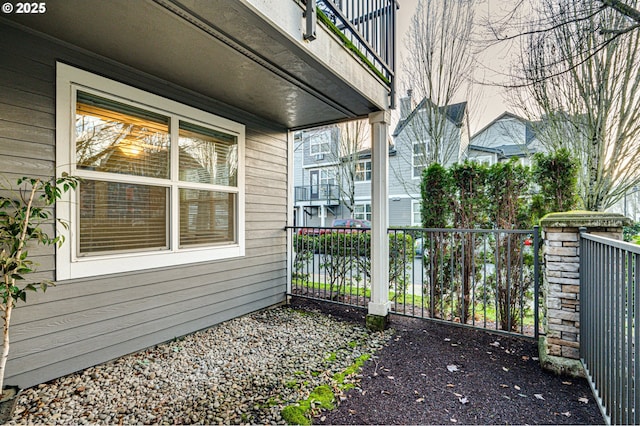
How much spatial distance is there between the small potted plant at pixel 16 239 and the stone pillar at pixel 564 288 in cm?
380

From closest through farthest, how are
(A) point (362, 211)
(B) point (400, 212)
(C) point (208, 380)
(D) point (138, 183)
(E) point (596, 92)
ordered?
(C) point (208, 380), (D) point (138, 183), (E) point (596, 92), (B) point (400, 212), (A) point (362, 211)

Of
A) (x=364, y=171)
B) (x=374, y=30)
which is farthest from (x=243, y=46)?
(x=364, y=171)

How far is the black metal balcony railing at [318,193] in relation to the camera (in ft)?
47.7

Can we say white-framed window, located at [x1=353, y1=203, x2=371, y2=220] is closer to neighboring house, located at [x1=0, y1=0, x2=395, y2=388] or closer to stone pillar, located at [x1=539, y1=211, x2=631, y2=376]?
neighboring house, located at [x1=0, y1=0, x2=395, y2=388]

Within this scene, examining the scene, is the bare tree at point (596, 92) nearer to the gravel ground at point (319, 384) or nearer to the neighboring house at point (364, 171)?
the neighboring house at point (364, 171)

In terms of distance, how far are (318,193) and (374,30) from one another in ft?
39.0

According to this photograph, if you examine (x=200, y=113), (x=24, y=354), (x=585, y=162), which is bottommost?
(x=24, y=354)

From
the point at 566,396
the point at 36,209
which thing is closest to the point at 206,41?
the point at 36,209

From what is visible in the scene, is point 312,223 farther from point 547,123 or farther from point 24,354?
point 24,354

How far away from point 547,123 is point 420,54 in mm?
2901

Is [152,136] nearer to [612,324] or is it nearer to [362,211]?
[612,324]

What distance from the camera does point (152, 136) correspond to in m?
2.95

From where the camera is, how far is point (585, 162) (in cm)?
454
